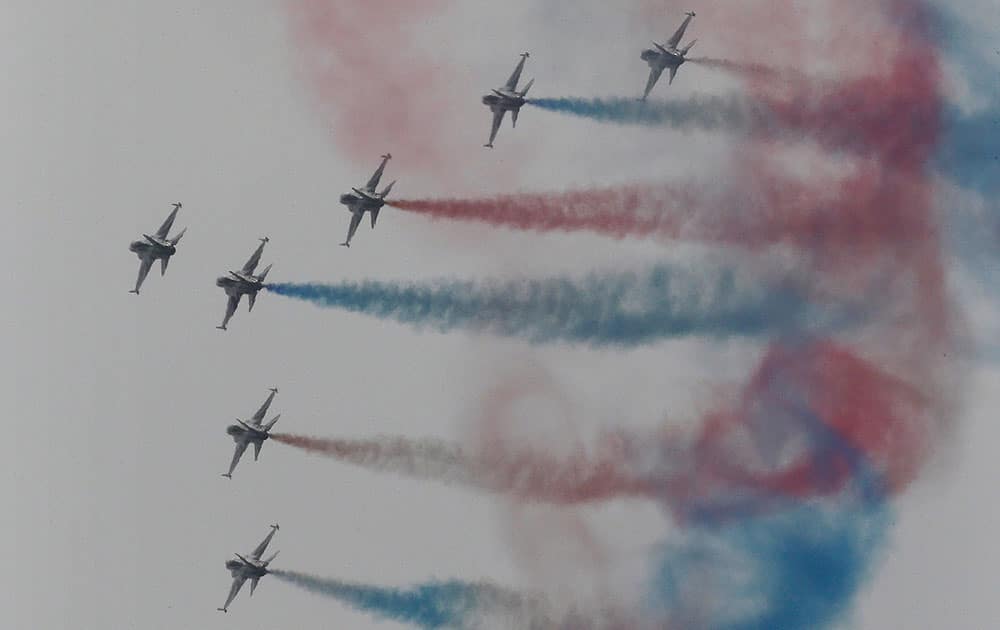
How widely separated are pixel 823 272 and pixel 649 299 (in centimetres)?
556

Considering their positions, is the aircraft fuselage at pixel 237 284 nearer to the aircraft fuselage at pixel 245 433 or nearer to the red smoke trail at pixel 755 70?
the aircraft fuselage at pixel 245 433

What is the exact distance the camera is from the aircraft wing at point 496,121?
69375mm

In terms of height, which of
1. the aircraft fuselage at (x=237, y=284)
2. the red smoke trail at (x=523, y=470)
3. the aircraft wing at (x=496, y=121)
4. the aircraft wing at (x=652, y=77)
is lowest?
the red smoke trail at (x=523, y=470)

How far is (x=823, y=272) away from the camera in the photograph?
6862cm

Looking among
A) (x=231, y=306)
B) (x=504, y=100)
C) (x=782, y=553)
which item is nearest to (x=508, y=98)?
(x=504, y=100)

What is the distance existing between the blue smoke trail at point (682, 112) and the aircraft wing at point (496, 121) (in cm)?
202

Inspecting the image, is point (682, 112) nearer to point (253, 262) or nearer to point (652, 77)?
point (652, 77)

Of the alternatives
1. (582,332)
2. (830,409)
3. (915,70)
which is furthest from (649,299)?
A: (915,70)

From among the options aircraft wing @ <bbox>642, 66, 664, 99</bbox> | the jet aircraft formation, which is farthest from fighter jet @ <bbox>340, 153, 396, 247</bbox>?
aircraft wing @ <bbox>642, 66, 664, 99</bbox>

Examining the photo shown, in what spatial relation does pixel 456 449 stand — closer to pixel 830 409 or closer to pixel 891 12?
pixel 830 409

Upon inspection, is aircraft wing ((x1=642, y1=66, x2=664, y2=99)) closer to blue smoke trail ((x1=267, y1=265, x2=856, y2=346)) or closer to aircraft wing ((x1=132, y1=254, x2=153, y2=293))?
blue smoke trail ((x1=267, y1=265, x2=856, y2=346))

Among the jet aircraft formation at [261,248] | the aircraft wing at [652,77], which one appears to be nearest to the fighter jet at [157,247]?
the jet aircraft formation at [261,248]

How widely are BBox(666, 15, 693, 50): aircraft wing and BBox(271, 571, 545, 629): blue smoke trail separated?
18.0 m

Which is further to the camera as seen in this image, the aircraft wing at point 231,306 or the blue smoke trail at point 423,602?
the aircraft wing at point 231,306
